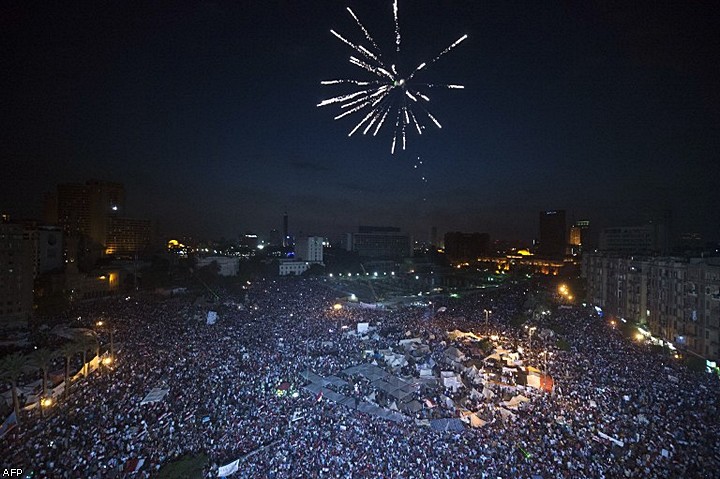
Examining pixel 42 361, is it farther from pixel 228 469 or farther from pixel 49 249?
pixel 49 249

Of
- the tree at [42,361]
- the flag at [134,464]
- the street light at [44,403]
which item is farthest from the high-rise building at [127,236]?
the flag at [134,464]

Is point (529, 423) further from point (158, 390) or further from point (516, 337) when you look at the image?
point (158, 390)

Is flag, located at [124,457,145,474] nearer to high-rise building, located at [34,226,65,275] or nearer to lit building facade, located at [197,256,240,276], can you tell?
high-rise building, located at [34,226,65,275]

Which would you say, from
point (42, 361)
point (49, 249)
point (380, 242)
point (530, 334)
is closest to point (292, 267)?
point (49, 249)

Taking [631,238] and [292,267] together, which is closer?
[631,238]

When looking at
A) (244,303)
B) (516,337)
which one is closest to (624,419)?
(516,337)

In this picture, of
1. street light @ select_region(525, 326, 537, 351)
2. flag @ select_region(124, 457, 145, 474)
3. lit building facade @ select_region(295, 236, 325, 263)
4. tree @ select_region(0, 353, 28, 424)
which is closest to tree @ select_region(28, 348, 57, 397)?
tree @ select_region(0, 353, 28, 424)

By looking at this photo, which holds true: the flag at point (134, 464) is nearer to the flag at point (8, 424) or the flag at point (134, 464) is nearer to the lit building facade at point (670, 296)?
the flag at point (8, 424)
